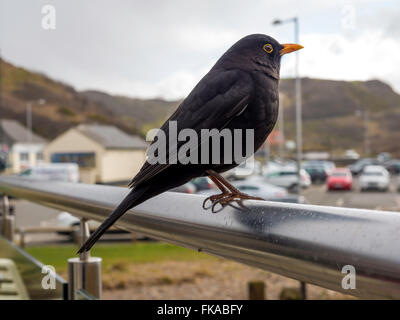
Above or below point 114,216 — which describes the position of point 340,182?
below

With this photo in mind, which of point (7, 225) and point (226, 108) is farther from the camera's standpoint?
point (7, 225)

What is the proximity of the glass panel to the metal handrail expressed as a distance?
0.44m

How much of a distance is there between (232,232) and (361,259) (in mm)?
228

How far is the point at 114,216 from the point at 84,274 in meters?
0.56

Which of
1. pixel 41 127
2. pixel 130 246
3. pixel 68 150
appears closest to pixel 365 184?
pixel 130 246

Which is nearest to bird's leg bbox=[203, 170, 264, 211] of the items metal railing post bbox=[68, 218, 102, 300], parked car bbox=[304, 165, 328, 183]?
metal railing post bbox=[68, 218, 102, 300]

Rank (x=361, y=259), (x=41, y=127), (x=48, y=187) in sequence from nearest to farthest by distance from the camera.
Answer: (x=361, y=259) < (x=48, y=187) < (x=41, y=127)

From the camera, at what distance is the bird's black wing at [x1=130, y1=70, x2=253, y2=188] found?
0.76 metres

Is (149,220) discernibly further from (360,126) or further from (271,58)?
(360,126)

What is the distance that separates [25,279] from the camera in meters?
1.62

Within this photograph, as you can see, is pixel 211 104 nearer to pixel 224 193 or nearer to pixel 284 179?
pixel 224 193

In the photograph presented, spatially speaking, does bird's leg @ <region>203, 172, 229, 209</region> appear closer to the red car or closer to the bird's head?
the bird's head

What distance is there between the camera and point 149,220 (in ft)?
2.75

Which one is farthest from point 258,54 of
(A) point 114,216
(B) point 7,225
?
(B) point 7,225
